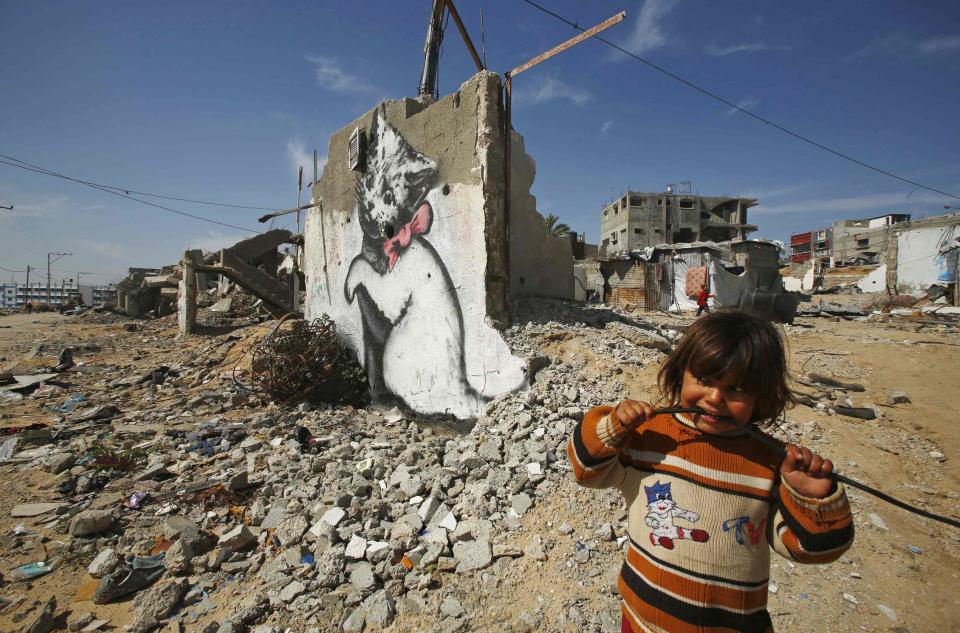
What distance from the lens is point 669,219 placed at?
41.4 m

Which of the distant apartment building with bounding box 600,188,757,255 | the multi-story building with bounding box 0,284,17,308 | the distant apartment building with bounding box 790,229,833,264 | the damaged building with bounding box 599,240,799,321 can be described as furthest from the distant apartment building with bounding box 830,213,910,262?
the multi-story building with bounding box 0,284,17,308

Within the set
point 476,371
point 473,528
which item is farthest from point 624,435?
point 476,371

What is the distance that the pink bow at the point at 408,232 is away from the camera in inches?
165

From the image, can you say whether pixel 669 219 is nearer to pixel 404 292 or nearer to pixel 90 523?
pixel 404 292

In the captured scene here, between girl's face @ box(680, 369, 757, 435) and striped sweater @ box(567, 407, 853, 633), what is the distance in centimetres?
5

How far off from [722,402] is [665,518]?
342 mm

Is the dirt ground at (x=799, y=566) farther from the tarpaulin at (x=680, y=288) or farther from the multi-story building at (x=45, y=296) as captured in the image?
the multi-story building at (x=45, y=296)

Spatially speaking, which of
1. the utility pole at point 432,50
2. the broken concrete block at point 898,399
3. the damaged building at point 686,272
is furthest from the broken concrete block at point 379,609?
the damaged building at point 686,272

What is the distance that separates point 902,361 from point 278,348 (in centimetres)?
792

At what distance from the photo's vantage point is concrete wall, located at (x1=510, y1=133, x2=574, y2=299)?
3.93 m

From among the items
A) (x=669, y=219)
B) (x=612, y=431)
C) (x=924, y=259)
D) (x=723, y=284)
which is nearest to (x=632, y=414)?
(x=612, y=431)

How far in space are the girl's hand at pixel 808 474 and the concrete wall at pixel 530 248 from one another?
3013 mm

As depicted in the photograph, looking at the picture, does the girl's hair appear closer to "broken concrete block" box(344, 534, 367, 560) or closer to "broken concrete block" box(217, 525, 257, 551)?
"broken concrete block" box(344, 534, 367, 560)

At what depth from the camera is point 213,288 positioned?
2098 centimetres
